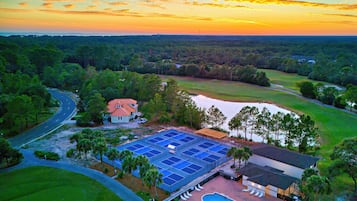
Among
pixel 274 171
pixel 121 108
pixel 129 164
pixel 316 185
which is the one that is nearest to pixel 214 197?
pixel 274 171

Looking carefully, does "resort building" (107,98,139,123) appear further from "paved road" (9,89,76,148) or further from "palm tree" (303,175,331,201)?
"palm tree" (303,175,331,201)

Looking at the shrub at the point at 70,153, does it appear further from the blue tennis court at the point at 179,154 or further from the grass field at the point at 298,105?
the grass field at the point at 298,105

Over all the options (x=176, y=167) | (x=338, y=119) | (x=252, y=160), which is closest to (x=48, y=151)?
(x=176, y=167)

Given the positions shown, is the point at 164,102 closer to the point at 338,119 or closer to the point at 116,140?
the point at 116,140

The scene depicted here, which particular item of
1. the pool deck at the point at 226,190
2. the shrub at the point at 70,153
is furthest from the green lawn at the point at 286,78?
the shrub at the point at 70,153

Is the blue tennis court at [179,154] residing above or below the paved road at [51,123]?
below

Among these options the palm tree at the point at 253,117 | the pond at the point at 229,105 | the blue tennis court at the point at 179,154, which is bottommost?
the pond at the point at 229,105

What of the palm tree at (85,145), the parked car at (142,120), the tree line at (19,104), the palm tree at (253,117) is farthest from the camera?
the parked car at (142,120)
